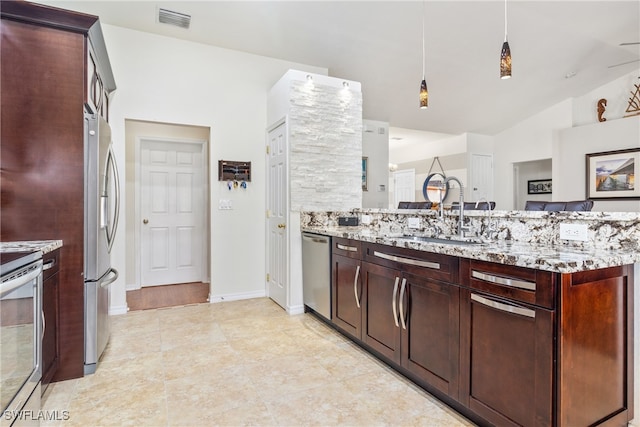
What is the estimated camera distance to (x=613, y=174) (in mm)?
5676

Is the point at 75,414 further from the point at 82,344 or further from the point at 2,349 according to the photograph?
the point at 2,349

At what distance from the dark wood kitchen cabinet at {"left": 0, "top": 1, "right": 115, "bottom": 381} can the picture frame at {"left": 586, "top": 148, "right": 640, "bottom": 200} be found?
281 inches

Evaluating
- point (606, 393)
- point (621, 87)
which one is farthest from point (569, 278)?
point (621, 87)

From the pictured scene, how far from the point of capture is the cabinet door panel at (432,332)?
1757mm

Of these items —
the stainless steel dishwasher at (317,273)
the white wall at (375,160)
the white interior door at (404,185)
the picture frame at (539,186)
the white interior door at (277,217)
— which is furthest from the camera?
the white interior door at (404,185)

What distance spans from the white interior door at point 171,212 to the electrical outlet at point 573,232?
422cm

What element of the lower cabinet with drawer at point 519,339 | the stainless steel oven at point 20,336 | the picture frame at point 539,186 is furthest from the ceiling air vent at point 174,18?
the picture frame at point 539,186

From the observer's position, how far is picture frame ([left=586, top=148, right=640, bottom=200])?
5.46 m

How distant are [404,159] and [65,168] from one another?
8.33 meters

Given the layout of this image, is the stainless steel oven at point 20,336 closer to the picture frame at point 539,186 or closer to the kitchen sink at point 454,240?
the kitchen sink at point 454,240

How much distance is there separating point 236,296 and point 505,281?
321cm

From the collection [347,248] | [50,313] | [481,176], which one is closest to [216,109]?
[347,248]

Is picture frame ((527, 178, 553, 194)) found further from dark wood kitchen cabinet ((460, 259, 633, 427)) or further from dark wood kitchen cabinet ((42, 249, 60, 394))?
dark wood kitchen cabinet ((42, 249, 60, 394))

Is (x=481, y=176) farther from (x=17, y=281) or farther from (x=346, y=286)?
(x=17, y=281)
